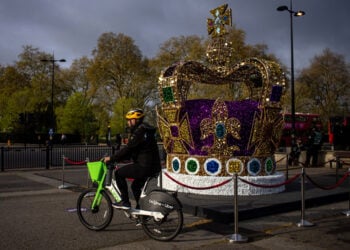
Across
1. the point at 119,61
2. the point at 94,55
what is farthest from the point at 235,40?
the point at 94,55

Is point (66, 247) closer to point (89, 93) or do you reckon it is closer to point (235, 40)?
point (235, 40)

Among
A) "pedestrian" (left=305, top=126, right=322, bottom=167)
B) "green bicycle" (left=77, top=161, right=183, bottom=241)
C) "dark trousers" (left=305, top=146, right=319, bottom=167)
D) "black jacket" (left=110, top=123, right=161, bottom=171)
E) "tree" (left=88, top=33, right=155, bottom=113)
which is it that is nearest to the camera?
"green bicycle" (left=77, top=161, right=183, bottom=241)

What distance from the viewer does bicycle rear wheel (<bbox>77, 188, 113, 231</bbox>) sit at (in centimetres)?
635

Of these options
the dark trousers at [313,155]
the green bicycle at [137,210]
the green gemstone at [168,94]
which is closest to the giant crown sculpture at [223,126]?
the green gemstone at [168,94]

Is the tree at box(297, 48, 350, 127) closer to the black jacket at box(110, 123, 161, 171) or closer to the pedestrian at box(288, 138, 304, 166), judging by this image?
the pedestrian at box(288, 138, 304, 166)

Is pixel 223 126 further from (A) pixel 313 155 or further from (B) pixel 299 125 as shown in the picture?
(B) pixel 299 125

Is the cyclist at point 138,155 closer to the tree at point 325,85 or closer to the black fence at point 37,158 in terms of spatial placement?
the black fence at point 37,158

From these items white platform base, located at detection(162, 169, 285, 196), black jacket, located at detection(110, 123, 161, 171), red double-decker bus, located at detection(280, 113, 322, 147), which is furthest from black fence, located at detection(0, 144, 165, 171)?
red double-decker bus, located at detection(280, 113, 322, 147)

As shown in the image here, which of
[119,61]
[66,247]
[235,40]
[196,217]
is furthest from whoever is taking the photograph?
[119,61]

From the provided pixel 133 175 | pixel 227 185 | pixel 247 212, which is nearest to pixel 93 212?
pixel 133 175

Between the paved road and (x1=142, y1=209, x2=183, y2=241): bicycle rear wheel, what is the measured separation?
11cm

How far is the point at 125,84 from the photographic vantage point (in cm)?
5491

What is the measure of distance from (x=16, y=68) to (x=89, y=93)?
1452cm

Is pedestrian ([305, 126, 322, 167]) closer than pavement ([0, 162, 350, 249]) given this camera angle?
No
